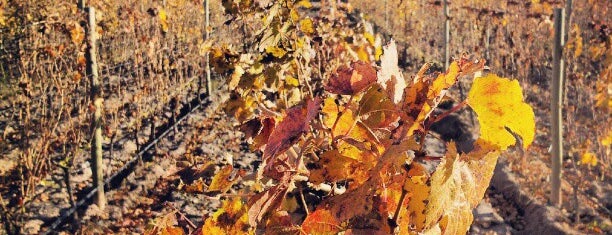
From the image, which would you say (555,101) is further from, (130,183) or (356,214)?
(356,214)

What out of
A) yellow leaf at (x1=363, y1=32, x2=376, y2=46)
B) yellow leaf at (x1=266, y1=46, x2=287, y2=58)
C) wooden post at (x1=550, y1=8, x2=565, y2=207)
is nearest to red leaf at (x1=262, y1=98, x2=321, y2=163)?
yellow leaf at (x1=266, y1=46, x2=287, y2=58)

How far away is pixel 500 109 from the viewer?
0.56 meters

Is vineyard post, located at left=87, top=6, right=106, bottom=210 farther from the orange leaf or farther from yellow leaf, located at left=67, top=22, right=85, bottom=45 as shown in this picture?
the orange leaf

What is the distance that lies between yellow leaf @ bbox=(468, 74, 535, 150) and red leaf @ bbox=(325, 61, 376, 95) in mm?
111

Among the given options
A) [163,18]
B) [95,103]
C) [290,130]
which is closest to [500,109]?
[290,130]

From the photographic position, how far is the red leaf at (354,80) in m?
0.58

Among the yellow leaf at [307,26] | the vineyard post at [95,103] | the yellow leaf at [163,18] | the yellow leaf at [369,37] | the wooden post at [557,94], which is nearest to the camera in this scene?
the yellow leaf at [307,26]

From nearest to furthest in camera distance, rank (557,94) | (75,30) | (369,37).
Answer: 1. (369,37)
2. (75,30)
3. (557,94)

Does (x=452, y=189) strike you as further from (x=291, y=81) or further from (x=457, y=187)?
(x=291, y=81)

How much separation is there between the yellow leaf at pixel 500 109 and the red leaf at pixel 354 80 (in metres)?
0.11

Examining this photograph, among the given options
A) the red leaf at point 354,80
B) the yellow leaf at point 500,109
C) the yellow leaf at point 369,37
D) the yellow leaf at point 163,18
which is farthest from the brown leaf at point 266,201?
the yellow leaf at point 163,18

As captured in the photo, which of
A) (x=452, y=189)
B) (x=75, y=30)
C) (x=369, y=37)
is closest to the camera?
(x=452, y=189)

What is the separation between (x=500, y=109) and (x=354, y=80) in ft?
0.52

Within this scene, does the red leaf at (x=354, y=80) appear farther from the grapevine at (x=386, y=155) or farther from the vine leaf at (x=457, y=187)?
the vine leaf at (x=457, y=187)
